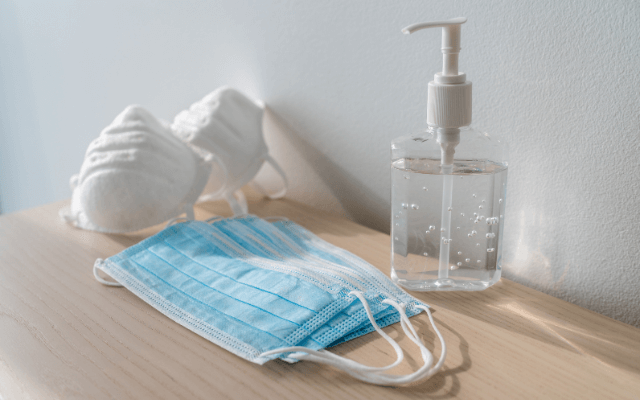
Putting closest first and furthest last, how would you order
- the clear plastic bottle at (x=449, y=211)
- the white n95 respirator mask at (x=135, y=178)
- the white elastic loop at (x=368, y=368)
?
the white elastic loop at (x=368, y=368), the clear plastic bottle at (x=449, y=211), the white n95 respirator mask at (x=135, y=178)

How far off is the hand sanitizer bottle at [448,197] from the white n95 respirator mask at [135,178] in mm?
296

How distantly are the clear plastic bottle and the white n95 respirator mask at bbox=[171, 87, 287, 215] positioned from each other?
0.28 meters

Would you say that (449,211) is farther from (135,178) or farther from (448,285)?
(135,178)

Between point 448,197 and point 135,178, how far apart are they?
370 mm

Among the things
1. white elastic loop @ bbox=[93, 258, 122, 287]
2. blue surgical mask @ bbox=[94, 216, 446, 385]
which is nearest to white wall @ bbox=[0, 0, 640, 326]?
blue surgical mask @ bbox=[94, 216, 446, 385]

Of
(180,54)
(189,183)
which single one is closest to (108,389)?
(189,183)

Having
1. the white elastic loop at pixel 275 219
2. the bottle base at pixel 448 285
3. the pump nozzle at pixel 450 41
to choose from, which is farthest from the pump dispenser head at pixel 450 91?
the white elastic loop at pixel 275 219

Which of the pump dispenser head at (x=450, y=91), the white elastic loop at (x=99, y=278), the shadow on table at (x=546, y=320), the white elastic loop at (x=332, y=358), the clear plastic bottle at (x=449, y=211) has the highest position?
the pump dispenser head at (x=450, y=91)

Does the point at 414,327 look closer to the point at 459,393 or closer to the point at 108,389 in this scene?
the point at 459,393

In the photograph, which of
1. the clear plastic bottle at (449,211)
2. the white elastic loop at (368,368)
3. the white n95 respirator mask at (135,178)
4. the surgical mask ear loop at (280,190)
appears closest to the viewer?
the white elastic loop at (368,368)

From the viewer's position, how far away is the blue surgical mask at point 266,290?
0.42m

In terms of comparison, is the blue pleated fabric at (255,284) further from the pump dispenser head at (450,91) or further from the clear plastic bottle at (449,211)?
the pump dispenser head at (450,91)

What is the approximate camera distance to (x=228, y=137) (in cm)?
71

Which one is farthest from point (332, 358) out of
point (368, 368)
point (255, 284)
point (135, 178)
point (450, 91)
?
point (135, 178)
